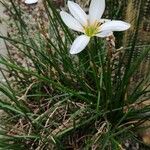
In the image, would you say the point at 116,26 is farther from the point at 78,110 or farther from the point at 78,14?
the point at 78,110

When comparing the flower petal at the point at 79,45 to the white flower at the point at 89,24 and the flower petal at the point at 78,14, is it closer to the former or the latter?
the white flower at the point at 89,24

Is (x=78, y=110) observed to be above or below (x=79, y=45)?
below

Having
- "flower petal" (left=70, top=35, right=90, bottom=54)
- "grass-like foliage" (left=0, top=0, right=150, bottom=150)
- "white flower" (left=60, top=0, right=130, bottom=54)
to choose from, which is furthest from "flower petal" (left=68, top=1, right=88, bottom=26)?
"grass-like foliage" (left=0, top=0, right=150, bottom=150)

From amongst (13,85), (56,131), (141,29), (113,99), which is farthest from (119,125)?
(13,85)

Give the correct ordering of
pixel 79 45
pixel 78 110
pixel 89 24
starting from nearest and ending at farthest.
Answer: pixel 79 45 → pixel 89 24 → pixel 78 110

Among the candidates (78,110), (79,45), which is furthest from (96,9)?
(78,110)

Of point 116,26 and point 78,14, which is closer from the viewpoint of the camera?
point 116,26
